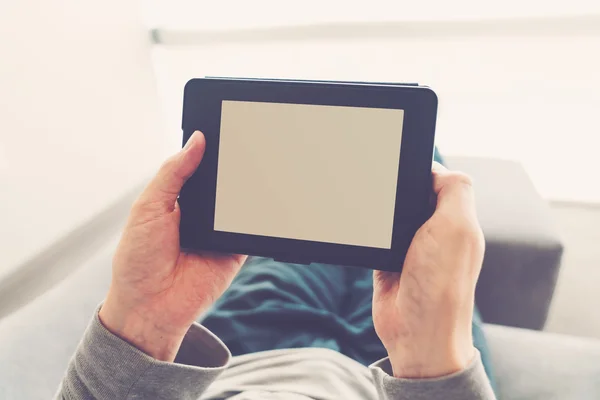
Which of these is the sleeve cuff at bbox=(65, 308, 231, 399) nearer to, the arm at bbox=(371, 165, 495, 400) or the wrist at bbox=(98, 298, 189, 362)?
the wrist at bbox=(98, 298, 189, 362)

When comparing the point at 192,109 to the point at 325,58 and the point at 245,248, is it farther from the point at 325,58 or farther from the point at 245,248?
the point at 325,58

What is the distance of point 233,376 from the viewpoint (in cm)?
75

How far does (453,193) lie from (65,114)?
4.00 ft

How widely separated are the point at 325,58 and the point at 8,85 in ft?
3.20

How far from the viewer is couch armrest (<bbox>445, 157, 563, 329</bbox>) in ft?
3.16

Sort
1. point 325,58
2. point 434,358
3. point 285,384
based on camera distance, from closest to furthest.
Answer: point 434,358
point 285,384
point 325,58

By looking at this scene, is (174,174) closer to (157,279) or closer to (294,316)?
(157,279)

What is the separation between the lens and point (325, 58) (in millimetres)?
1716

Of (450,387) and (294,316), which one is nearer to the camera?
(450,387)

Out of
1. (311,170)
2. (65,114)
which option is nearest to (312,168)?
(311,170)

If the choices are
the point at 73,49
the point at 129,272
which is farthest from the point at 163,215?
the point at 73,49

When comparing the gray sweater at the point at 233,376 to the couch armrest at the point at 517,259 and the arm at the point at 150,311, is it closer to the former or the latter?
the arm at the point at 150,311

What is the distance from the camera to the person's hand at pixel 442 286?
0.46 meters

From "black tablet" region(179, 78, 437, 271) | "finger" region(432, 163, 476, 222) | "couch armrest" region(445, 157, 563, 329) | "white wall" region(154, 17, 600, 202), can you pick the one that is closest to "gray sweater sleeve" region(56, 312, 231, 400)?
"black tablet" region(179, 78, 437, 271)
